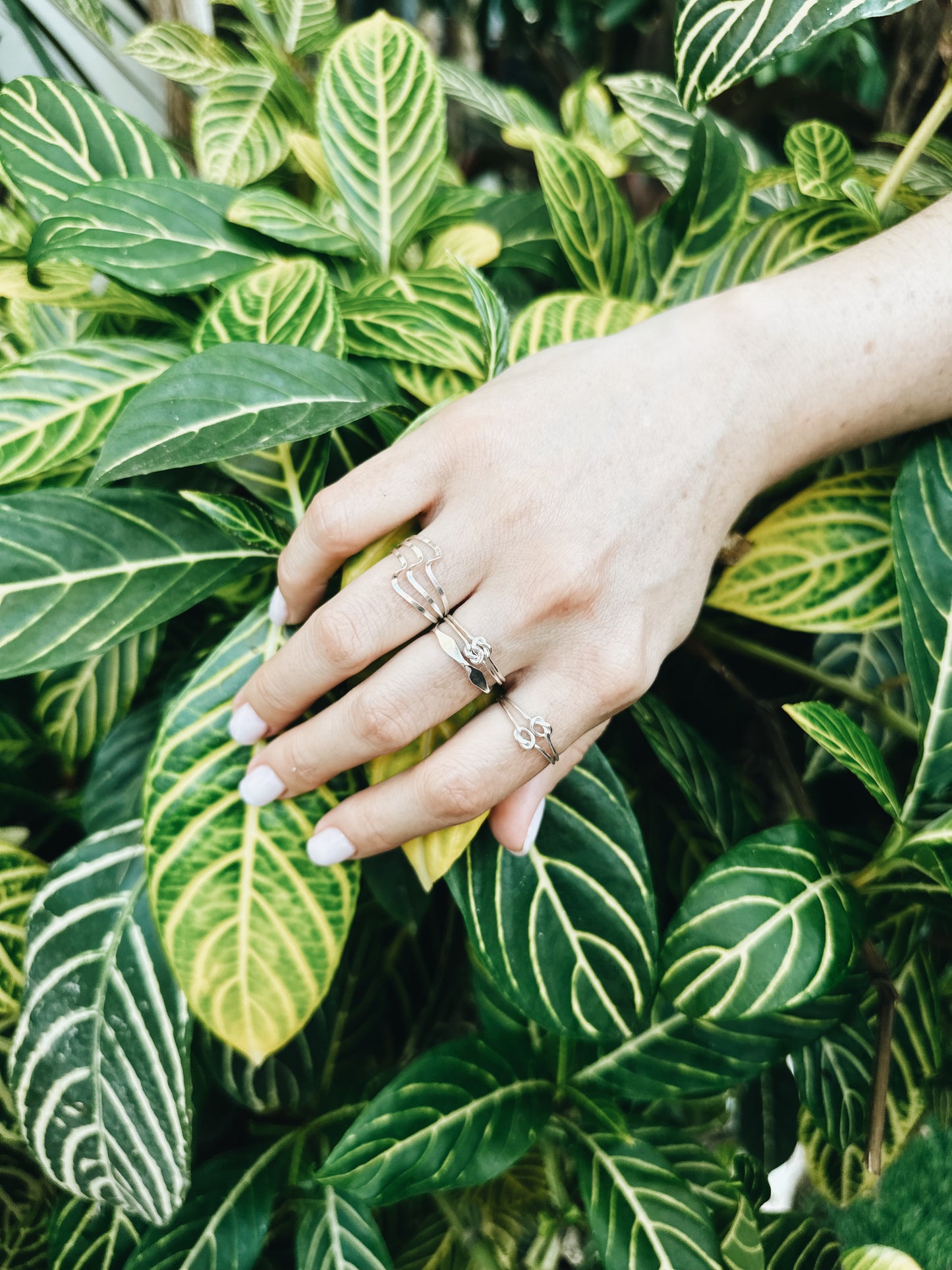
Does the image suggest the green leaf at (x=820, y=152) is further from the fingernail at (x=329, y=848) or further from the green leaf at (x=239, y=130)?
the fingernail at (x=329, y=848)

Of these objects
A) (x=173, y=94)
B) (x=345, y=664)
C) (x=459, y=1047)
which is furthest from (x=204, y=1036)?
(x=173, y=94)

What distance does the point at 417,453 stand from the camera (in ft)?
1.57

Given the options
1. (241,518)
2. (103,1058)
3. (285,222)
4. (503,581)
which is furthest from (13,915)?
(285,222)

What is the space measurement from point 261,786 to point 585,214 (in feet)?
1.80

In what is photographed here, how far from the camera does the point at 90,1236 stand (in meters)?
0.66

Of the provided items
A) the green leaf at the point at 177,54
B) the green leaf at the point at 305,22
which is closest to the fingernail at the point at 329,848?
the green leaf at the point at 177,54

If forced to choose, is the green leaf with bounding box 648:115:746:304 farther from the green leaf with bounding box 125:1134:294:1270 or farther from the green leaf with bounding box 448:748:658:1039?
the green leaf with bounding box 125:1134:294:1270

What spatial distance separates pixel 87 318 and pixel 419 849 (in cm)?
67

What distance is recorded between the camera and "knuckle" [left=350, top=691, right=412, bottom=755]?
474mm

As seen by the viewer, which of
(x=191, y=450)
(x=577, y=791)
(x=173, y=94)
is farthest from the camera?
(x=173, y=94)

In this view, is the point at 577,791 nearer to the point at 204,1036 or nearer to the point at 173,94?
the point at 204,1036

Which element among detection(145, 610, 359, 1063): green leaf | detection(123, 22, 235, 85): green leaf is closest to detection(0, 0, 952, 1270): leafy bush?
detection(145, 610, 359, 1063): green leaf

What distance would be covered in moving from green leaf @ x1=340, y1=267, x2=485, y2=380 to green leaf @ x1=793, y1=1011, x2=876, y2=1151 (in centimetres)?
60

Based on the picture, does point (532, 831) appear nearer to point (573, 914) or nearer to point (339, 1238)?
point (573, 914)
